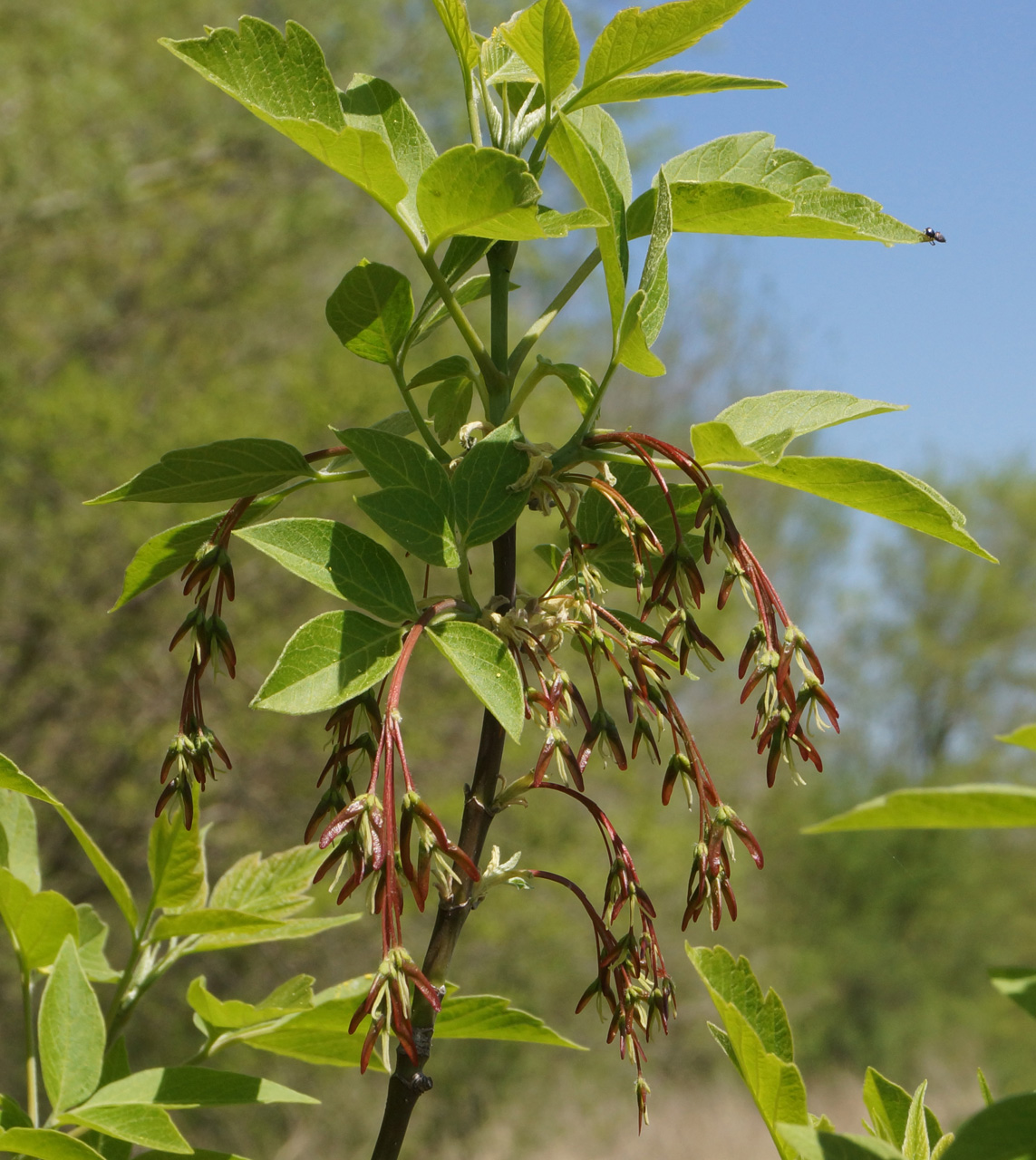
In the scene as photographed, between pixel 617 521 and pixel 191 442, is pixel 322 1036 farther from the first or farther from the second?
pixel 191 442

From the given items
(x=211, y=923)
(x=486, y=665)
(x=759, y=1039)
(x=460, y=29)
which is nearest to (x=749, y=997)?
(x=759, y=1039)

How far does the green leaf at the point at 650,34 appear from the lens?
539 millimetres

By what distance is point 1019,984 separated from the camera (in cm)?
34

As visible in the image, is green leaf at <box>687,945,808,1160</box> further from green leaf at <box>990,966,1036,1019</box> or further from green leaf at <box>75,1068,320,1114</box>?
green leaf at <box>75,1068,320,1114</box>

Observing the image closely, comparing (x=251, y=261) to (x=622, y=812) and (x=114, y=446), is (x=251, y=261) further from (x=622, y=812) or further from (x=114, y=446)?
(x=622, y=812)

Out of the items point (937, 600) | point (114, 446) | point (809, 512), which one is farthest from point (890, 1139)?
point (937, 600)

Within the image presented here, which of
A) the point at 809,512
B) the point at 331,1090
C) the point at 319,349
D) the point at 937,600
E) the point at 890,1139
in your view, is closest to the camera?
the point at 890,1139

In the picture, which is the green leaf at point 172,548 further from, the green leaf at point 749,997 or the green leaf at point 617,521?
the green leaf at point 749,997

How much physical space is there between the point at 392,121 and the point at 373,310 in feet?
0.34

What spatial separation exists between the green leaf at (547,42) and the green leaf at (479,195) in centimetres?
9

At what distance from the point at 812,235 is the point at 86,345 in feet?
25.1

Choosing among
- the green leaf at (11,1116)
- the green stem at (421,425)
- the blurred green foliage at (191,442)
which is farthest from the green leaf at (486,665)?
the blurred green foliage at (191,442)

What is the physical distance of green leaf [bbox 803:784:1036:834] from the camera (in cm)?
29

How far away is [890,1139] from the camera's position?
0.57 m
